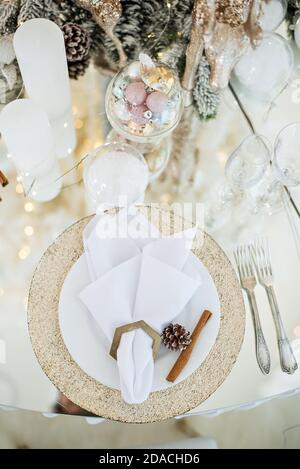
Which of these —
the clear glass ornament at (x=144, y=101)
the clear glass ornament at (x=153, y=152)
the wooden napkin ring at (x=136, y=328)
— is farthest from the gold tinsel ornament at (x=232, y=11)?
the wooden napkin ring at (x=136, y=328)

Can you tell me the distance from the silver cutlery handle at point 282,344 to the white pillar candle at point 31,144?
38cm

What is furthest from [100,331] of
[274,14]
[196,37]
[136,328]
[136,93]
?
[274,14]

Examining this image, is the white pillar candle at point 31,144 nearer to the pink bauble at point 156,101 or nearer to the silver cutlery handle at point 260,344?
the pink bauble at point 156,101

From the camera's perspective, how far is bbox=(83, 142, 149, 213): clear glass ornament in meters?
0.87

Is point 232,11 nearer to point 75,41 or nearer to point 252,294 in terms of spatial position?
point 75,41

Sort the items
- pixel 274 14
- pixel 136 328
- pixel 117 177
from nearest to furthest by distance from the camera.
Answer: pixel 136 328 < pixel 117 177 < pixel 274 14

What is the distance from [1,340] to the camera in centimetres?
85

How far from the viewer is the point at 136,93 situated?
820 millimetres

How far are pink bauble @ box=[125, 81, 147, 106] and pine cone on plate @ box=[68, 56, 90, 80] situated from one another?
171 millimetres

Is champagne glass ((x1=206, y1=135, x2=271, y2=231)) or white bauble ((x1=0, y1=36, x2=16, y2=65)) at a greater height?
white bauble ((x1=0, y1=36, x2=16, y2=65))

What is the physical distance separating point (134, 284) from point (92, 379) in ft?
0.46

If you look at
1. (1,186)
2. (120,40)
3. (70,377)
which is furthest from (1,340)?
(120,40)

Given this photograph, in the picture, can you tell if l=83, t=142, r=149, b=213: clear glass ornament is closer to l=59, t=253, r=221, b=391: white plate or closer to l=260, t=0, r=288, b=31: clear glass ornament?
l=59, t=253, r=221, b=391: white plate

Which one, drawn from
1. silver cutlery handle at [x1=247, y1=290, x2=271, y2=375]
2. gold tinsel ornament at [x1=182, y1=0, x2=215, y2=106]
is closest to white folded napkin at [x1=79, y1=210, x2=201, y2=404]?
silver cutlery handle at [x1=247, y1=290, x2=271, y2=375]
